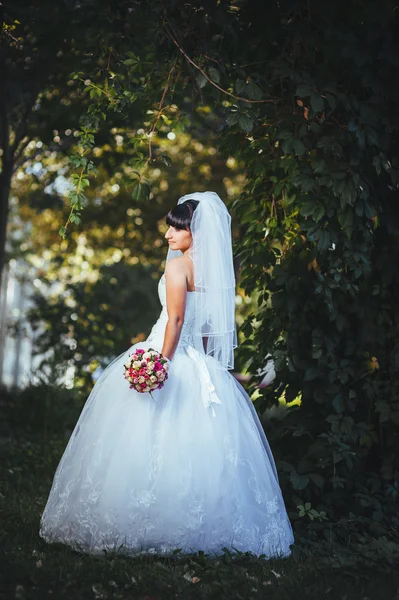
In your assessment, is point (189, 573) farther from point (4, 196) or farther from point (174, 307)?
point (4, 196)

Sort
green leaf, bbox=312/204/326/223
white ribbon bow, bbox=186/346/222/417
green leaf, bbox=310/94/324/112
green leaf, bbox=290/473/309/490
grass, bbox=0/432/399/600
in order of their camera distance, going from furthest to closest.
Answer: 1. green leaf, bbox=290/473/309/490
2. green leaf, bbox=312/204/326/223
3. green leaf, bbox=310/94/324/112
4. white ribbon bow, bbox=186/346/222/417
5. grass, bbox=0/432/399/600

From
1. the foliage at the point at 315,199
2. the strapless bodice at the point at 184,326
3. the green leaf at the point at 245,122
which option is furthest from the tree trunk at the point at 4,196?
the green leaf at the point at 245,122

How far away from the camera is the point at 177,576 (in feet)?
13.8

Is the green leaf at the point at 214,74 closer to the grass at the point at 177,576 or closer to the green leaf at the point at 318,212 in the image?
the green leaf at the point at 318,212

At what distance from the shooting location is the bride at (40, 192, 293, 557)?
4.64 meters

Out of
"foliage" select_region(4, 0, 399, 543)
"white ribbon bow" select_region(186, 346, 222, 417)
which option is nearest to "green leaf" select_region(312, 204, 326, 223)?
"foliage" select_region(4, 0, 399, 543)

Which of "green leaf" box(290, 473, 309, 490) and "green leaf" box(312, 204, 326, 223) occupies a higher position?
"green leaf" box(312, 204, 326, 223)

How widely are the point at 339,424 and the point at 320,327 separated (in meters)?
0.72

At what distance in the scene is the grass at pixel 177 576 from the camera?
12.9 ft

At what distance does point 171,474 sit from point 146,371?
2.08ft

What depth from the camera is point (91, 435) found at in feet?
16.1

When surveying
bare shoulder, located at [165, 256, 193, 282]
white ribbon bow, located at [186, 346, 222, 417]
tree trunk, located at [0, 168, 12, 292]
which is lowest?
white ribbon bow, located at [186, 346, 222, 417]

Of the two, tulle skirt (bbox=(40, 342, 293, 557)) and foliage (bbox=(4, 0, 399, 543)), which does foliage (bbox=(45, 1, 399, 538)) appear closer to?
foliage (bbox=(4, 0, 399, 543))

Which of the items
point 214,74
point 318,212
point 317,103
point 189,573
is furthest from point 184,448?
point 214,74
